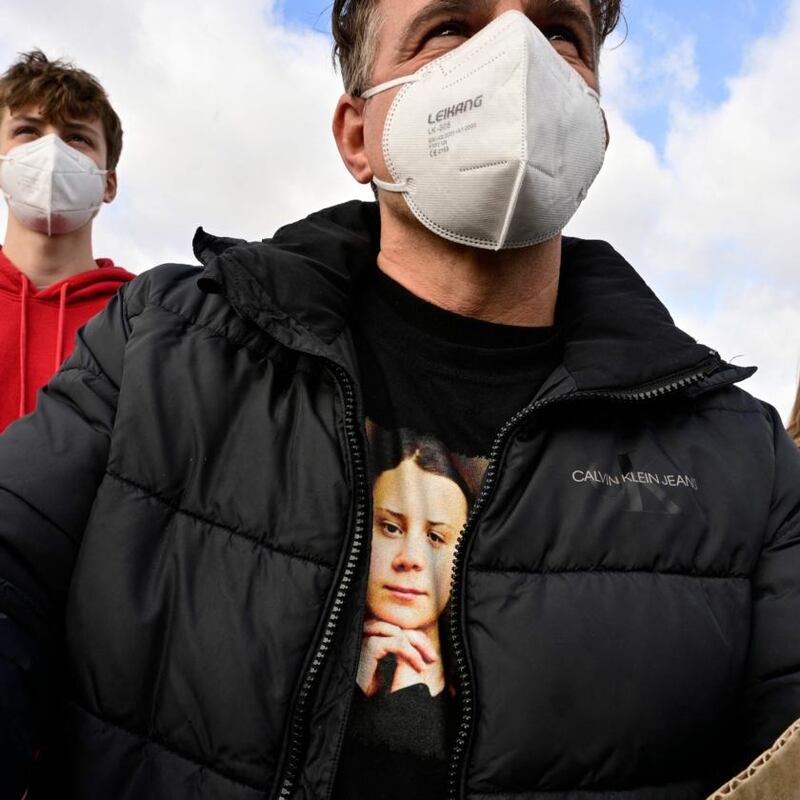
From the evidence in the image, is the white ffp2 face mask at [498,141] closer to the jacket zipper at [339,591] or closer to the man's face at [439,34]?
the man's face at [439,34]

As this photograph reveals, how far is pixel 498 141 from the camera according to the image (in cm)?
216

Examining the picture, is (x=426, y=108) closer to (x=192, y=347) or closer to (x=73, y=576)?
(x=192, y=347)

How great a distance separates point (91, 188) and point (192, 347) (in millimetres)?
2994

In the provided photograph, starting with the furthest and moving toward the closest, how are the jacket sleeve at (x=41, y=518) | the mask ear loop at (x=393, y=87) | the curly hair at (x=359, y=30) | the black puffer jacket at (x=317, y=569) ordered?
the curly hair at (x=359, y=30) → the mask ear loop at (x=393, y=87) → the black puffer jacket at (x=317, y=569) → the jacket sleeve at (x=41, y=518)

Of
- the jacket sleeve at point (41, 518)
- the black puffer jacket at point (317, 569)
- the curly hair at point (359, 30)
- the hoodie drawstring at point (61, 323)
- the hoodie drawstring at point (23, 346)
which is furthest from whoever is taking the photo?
the hoodie drawstring at point (61, 323)

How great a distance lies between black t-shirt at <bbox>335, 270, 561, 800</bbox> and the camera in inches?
69.4

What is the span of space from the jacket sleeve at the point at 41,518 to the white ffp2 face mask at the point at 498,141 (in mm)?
822

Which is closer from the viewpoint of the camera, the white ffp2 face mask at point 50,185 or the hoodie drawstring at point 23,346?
the hoodie drawstring at point 23,346

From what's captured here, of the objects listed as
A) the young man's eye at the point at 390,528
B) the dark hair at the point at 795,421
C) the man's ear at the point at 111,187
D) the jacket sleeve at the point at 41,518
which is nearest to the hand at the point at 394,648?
the young man's eye at the point at 390,528

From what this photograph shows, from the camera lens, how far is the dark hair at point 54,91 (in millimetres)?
4535

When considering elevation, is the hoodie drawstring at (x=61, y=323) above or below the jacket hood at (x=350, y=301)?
above

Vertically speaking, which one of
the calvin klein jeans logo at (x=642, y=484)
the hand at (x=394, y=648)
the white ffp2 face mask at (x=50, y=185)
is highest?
the white ffp2 face mask at (x=50, y=185)

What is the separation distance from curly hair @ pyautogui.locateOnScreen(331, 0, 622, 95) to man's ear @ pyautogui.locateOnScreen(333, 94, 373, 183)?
0.13 feet

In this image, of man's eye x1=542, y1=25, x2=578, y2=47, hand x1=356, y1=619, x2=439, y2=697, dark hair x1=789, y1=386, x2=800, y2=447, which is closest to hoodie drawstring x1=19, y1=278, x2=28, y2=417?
hand x1=356, y1=619, x2=439, y2=697
